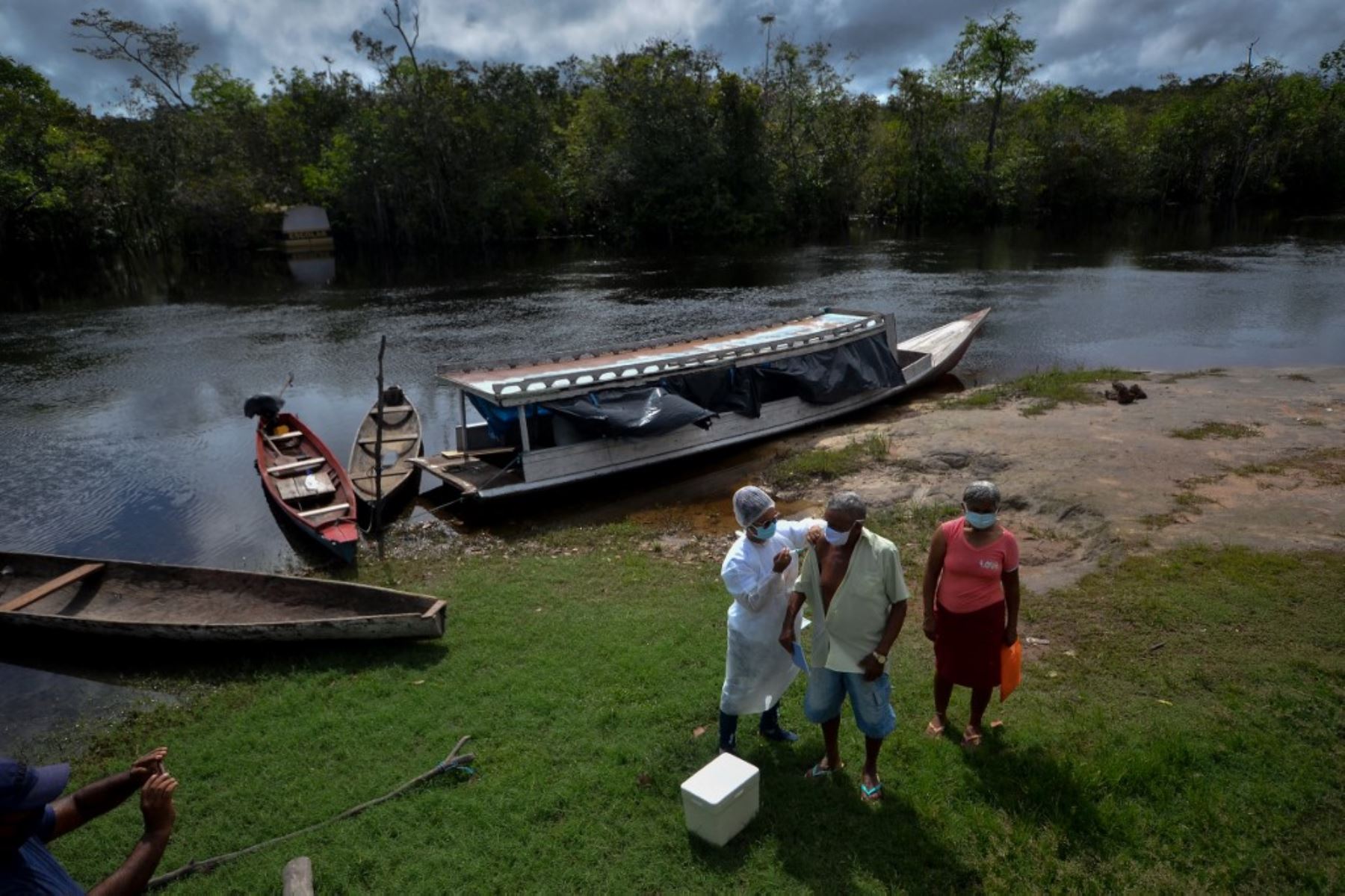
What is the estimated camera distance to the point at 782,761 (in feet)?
18.4

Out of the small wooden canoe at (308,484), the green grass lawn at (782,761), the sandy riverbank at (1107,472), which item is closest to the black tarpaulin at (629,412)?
the sandy riverbank at (1107,472)

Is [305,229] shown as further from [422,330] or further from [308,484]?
[308,484]

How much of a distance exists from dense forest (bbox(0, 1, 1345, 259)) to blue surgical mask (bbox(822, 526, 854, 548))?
167 ft

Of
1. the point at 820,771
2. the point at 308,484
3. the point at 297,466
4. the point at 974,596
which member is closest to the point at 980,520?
the point at 974,596

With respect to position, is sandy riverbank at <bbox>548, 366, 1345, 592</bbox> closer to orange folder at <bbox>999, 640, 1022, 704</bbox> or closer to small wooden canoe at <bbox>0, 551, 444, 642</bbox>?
orange folder at <bbox>999, 640, 1022, 704</bbox>

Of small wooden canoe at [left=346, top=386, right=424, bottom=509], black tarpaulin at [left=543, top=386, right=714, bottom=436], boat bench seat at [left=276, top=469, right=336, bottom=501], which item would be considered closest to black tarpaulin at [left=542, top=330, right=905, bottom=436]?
black tarpaulin at [left=543, top=386, right=714, bottom=436]

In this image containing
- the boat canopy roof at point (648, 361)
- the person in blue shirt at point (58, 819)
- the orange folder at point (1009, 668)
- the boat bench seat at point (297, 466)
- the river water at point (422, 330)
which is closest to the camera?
the person in blue shirt at point (58, 819)

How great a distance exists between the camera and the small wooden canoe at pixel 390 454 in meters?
13.3

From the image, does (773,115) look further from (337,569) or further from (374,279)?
(337,569)

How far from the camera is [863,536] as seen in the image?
15.8ft

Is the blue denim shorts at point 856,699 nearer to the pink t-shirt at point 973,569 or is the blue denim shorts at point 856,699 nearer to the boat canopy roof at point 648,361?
the pink t-shirt at point 973,569

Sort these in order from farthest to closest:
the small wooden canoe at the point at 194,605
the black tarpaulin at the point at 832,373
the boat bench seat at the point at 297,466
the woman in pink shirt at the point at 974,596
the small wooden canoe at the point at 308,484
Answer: the black tarpaulin at the point at 832,373, the boat bench seat at the point at 297,466, the small wooden canoe at the point at 308,484, the small wooden canoe at the point at 194,605, the woman in pink shirt at the point at 974,596

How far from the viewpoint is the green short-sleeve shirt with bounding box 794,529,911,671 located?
475 centimetres

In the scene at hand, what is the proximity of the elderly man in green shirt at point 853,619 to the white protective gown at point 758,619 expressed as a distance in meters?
0.13
